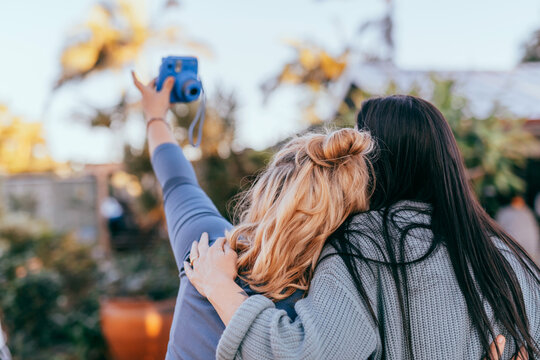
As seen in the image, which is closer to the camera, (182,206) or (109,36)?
(182,206)

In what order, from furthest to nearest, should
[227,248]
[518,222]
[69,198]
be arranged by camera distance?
[69,198]
[518,222]
[227,248]

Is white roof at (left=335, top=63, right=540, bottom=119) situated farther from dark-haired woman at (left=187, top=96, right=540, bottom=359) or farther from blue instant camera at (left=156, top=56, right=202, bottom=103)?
dark-haired woman at (left=187, top=96, right=540, bottom=359)

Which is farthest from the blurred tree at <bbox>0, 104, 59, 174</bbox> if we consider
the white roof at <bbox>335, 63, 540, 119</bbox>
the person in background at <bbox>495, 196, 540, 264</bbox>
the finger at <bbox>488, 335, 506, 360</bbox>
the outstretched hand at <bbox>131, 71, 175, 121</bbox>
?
the finger at <bbox>488, 335, 506, 360</bbox>

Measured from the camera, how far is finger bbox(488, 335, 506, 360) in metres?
1.30

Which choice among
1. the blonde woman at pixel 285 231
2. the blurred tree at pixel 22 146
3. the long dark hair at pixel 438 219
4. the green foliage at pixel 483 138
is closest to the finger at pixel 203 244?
the blonde woman at pixel 285 231

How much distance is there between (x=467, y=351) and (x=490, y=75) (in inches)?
367

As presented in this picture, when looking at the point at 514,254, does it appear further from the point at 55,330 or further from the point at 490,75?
the point at 490,75

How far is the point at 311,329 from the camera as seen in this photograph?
3.69ft

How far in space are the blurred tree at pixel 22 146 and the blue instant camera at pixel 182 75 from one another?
20356 millimetres

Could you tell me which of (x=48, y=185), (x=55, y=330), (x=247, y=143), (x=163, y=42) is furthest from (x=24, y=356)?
(x=163, y=42)

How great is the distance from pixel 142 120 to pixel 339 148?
7189 millimetres

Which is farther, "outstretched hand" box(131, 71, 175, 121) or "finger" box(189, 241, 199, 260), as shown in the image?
"outstretched hand" box(131, 71, 175, 121)

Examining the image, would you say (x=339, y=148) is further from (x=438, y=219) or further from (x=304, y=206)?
(x=438, y=219)

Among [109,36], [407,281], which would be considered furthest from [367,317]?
[109,36]
